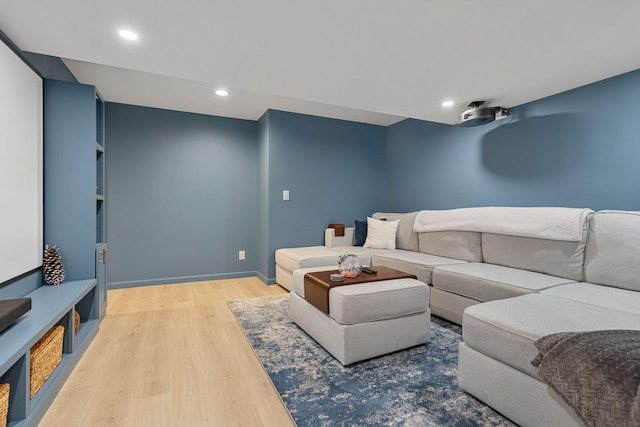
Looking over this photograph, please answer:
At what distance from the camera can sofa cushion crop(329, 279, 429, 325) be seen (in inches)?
72.4

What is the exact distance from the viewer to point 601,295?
1.82 metres

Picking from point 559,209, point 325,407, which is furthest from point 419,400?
point 559,209

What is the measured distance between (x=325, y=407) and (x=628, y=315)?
5.14 feet

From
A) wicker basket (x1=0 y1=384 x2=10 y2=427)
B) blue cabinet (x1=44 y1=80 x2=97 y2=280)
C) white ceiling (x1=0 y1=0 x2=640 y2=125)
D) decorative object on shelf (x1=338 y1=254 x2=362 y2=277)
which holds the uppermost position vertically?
white ceiling (x1=0 y1=0 x2=640 y2=125)

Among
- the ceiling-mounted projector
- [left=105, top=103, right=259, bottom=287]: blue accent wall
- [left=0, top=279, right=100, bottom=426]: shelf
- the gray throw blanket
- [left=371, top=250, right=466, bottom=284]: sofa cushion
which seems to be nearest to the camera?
the gray throw blanket

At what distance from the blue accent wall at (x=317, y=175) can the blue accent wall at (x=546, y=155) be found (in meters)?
0.77

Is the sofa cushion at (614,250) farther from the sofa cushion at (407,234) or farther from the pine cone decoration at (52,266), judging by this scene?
the pine cone decoration at (52,266)

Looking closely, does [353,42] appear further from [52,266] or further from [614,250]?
[52,266]

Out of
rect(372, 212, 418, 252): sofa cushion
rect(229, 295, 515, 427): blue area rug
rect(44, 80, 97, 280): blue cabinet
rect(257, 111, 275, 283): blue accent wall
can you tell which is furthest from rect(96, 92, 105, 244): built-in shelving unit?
rect(372, 212, 418, 252): sofa cushion

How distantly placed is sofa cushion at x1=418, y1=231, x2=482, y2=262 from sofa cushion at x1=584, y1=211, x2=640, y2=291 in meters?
0.88

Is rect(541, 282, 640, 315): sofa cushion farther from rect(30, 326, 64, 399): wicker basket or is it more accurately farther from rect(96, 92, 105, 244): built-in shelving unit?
rect(96, 92, 105, 244): built-in shelving unit

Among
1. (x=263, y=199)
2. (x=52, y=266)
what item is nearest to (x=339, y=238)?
(x=263, y=199)

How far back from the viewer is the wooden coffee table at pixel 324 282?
6.58ft

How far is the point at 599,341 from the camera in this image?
3.53ft
